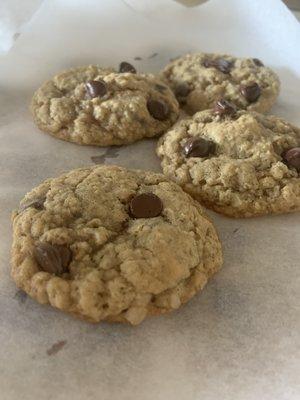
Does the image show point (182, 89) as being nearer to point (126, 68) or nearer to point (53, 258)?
point (126, 68)

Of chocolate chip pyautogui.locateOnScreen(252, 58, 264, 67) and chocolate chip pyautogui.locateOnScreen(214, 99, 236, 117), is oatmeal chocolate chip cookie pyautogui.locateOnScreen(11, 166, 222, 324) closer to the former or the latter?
chocolate chip pyautogui.locateOnScreen(214, 99, 236, 117)

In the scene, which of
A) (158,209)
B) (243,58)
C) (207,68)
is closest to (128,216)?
(158,209)

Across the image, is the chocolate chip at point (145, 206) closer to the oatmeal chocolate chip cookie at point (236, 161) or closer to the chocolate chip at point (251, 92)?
the oatmeal chocolate chip cookie at point (236, 161)

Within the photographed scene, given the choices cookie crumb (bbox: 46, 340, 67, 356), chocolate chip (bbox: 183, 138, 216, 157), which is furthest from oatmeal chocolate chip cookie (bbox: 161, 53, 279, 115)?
cookie crumb (bbox: 46, 340, 67, 356)

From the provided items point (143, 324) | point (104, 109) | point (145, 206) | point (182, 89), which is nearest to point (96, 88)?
point (104, 109)

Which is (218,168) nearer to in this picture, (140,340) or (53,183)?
(53,183)

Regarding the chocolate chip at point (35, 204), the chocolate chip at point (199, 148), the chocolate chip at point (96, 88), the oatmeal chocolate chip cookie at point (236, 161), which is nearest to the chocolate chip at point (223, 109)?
the oatmeal chocolate chip cookie at point (236, 161)

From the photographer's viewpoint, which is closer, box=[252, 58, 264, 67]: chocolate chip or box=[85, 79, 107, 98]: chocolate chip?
box=[85, 79, 107, 98]: chocolate chip
